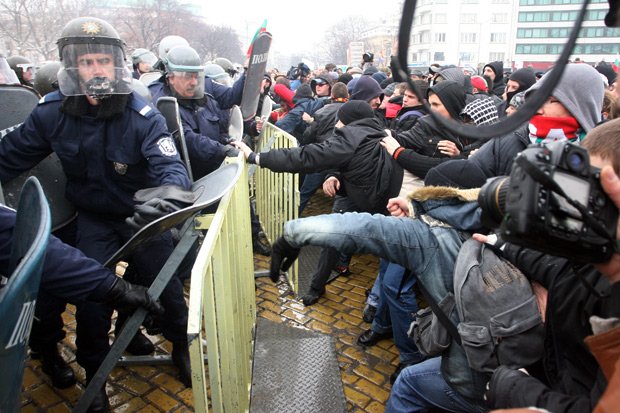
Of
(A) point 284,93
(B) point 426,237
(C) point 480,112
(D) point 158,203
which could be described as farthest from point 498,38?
(A) point 284,93

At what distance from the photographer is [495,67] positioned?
329 inches

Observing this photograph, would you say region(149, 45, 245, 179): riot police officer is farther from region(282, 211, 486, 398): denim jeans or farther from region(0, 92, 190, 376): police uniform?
region(282, 211, 486, 398): denim jeans

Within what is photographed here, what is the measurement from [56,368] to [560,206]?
343cm

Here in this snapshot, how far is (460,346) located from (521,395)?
0.60 meters

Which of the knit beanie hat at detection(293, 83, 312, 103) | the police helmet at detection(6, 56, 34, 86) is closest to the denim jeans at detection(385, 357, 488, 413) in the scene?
the knit beanie hat at detection(293, 83, 312, 103)

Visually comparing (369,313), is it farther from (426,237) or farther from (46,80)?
(46,80)

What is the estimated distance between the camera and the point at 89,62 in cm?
286

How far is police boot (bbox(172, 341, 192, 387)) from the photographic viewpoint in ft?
10.7

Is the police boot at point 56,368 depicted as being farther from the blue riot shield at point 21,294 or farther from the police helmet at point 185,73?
the police helmet at point 185,73

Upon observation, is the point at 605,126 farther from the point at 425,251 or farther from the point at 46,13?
the point at 46,13

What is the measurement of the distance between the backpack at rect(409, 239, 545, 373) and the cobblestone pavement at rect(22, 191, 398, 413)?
5.10 feet

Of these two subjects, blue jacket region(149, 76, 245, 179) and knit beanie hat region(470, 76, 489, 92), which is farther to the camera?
knit beanie hat region(470, 76, 489, 92)

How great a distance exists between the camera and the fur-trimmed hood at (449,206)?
202cm

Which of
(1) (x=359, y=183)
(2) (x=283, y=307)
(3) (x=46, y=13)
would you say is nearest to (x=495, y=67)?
(1) (x=359, y=183)
